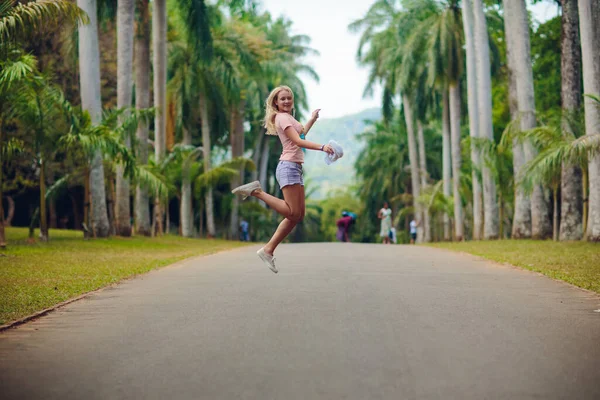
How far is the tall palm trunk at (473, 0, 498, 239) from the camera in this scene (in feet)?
95.3

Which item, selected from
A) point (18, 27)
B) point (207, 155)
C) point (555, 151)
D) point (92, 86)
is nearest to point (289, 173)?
point (18, 27)

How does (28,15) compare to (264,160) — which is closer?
(28,15)

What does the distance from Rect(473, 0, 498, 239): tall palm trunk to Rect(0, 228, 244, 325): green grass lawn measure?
14693 millimetres

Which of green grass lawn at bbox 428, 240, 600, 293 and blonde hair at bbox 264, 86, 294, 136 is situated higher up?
blonde hair at bbox 264, 86, 294, 136

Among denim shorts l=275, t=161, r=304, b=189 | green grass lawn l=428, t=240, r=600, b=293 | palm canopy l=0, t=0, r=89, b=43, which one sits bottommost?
green grass lawn l=428, t=240, r=600, b=293

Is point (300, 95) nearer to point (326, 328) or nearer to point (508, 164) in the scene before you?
point (508, 164)

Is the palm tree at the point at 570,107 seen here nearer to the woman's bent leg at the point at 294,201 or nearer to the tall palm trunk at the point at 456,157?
the tall palm trunk at the point at 456,157

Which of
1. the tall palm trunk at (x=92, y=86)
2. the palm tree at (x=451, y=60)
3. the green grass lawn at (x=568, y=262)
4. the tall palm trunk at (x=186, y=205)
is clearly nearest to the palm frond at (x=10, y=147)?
the tall palm trunk at (x=92, y=86)

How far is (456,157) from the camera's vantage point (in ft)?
120

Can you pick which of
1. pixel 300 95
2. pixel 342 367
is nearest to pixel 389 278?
pixel 342 367

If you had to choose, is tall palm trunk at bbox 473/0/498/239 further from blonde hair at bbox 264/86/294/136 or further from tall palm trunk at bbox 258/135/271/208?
tall palm trunk at bbox 258/135/271/208

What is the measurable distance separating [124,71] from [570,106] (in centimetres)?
1431

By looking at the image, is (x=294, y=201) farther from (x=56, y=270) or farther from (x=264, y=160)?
(x=264, y=160)

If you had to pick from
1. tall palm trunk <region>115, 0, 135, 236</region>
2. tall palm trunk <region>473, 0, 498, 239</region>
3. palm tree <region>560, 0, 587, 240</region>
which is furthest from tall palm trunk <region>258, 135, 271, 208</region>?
palm tree <region>560, 0, 587, 240</region>
